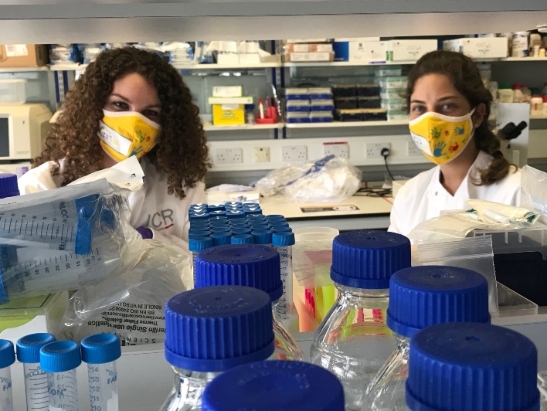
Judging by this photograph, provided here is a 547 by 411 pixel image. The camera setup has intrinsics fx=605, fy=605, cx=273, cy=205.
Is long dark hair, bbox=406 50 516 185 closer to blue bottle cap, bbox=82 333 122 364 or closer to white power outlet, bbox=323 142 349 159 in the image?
white power outlet, bbox=323 142 349 159

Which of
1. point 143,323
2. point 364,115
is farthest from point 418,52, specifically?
point 143,323

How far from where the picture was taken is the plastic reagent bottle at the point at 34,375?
62 centimetres

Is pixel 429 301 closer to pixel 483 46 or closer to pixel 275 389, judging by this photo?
pixel 275 389

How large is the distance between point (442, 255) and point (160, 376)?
45 cm

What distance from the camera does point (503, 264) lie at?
0.97m

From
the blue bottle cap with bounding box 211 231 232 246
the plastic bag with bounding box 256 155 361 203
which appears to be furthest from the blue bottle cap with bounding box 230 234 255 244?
the plastic bag with bounding box 256 155 361 203

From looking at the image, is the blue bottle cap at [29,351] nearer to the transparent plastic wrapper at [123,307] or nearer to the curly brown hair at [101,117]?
the transparent plastic wrapper at [123,307]

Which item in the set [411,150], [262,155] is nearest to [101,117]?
[262,155]

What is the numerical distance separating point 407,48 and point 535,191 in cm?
261

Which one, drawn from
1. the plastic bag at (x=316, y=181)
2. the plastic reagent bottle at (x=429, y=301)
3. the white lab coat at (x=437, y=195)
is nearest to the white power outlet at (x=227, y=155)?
the plastic bag at (x=316, y=181)

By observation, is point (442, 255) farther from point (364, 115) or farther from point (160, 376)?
point (364, 115)

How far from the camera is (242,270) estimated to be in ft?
1.94

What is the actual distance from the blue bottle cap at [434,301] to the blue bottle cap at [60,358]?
1.02ft

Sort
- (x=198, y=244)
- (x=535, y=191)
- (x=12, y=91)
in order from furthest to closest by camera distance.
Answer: (x=12, y=91) → (x=535, y=191) → (x=198, y=244)
